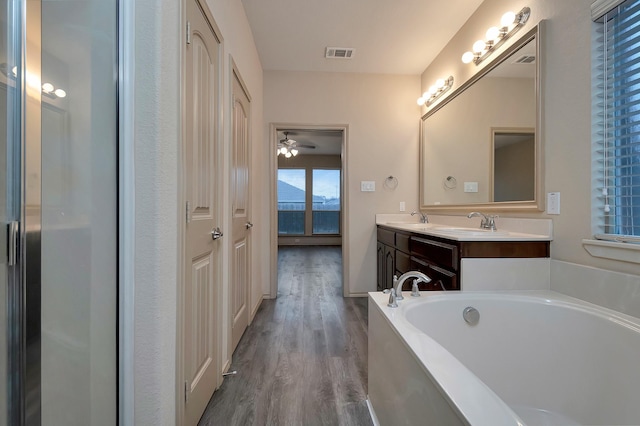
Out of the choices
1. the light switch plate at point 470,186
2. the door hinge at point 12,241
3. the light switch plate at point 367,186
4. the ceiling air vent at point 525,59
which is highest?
the ceiling air vent at point 525,59

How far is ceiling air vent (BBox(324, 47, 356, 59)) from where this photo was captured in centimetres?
301

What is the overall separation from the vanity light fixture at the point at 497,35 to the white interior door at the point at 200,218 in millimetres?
1878

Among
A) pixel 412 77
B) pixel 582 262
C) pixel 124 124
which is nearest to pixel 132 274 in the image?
pixel 124 124

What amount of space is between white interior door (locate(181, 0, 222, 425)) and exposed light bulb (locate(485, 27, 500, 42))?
190cm

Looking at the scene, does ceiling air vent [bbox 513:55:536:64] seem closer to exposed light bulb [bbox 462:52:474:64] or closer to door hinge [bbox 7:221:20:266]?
exposed light bulb [bbox 462:52:474:64]

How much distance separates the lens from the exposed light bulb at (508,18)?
1979 mm

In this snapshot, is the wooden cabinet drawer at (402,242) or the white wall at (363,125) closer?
the wooden cabinet drawer at (402,242)

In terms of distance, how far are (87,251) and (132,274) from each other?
0.55ft

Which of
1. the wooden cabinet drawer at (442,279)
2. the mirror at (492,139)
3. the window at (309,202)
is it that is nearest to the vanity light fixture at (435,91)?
the mirror at (492,139)

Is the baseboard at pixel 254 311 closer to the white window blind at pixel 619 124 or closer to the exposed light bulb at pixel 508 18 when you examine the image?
the white window blind at pixel 619 124

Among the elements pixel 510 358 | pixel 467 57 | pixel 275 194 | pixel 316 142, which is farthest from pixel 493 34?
pixel 316 142

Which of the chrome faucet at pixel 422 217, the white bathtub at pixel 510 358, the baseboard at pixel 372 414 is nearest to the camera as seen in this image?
the white bathtub at pixel 510 358

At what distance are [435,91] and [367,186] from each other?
47.1 inches

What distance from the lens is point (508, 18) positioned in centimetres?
201
